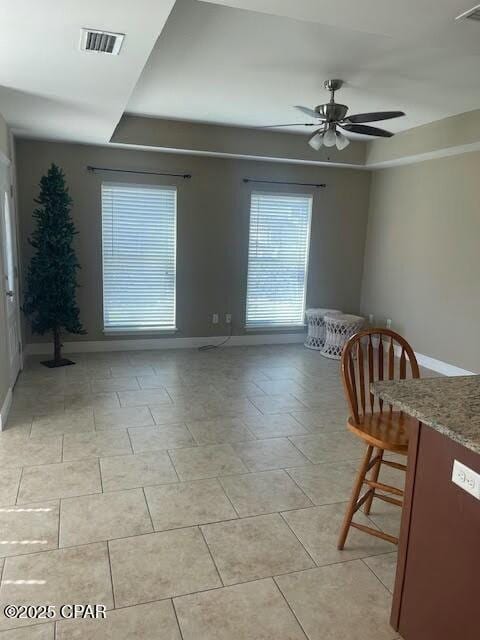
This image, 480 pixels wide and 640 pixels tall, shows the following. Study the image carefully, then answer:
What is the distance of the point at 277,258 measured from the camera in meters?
6.40

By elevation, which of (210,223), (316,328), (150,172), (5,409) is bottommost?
(5,409)

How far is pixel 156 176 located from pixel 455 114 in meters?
3.34

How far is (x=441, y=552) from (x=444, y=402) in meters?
0.50

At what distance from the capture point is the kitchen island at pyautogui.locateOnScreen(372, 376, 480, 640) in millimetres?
1445

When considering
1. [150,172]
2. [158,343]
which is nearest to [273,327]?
[158,343]

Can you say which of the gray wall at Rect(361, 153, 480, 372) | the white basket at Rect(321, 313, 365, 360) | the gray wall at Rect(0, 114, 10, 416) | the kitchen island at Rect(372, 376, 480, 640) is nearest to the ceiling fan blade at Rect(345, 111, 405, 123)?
the gray wall at Rect(361, 153, 480, 372)

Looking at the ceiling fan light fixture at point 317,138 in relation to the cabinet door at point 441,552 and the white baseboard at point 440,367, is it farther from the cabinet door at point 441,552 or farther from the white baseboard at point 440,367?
the cabinet door at point 441,552

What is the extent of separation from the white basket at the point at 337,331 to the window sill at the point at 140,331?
199 cm

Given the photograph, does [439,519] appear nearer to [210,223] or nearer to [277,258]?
[210,223]

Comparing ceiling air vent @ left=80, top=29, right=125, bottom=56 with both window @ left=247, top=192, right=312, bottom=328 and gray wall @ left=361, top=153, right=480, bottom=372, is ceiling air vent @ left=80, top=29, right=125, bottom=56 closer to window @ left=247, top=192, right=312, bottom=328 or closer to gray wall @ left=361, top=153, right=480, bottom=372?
window @ left=247, top=192, right=312, bottom=328

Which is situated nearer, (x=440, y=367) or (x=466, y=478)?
(x=466, y=478)

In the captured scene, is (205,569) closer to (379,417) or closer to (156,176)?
(379,417)

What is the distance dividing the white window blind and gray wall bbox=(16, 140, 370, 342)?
11 cm

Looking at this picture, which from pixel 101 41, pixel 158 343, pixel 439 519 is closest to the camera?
pixel 439 519
